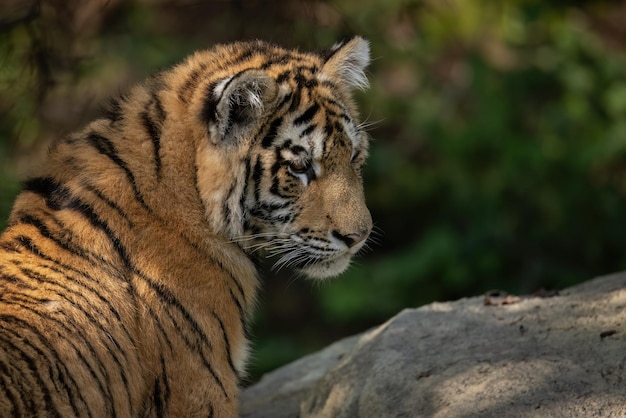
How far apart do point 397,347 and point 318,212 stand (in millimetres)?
763

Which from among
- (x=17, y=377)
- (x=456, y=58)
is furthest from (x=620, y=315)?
(x=456, y=58)

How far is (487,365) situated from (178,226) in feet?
4.81

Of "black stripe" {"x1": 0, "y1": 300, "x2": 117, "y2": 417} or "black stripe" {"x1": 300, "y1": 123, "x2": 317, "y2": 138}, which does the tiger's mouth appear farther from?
"black stripe" {"x1": 0, "y1": 300, "x2": 117, "y2": 417}

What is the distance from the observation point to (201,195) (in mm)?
4148

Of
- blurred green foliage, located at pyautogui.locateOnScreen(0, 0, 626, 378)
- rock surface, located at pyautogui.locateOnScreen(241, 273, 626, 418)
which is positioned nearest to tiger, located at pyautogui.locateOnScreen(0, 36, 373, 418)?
rock surface, located at pyautogui.locateOnScreen(241, 273, 626, 418)

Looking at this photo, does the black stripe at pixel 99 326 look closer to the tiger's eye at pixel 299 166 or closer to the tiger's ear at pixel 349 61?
the tiger's eye at pixel 299 166

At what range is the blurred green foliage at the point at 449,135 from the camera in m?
8.15

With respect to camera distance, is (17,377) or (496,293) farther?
(496,293)

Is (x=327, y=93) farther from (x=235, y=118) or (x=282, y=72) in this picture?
(x=235, y=118)

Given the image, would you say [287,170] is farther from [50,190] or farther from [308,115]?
[50,190]

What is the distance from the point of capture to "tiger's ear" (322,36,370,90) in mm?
4625

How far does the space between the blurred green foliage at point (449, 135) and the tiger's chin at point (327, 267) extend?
263cm

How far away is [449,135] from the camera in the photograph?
9.20 m

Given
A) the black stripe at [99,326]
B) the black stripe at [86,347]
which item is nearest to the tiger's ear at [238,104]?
the black stripe at [99,326]
